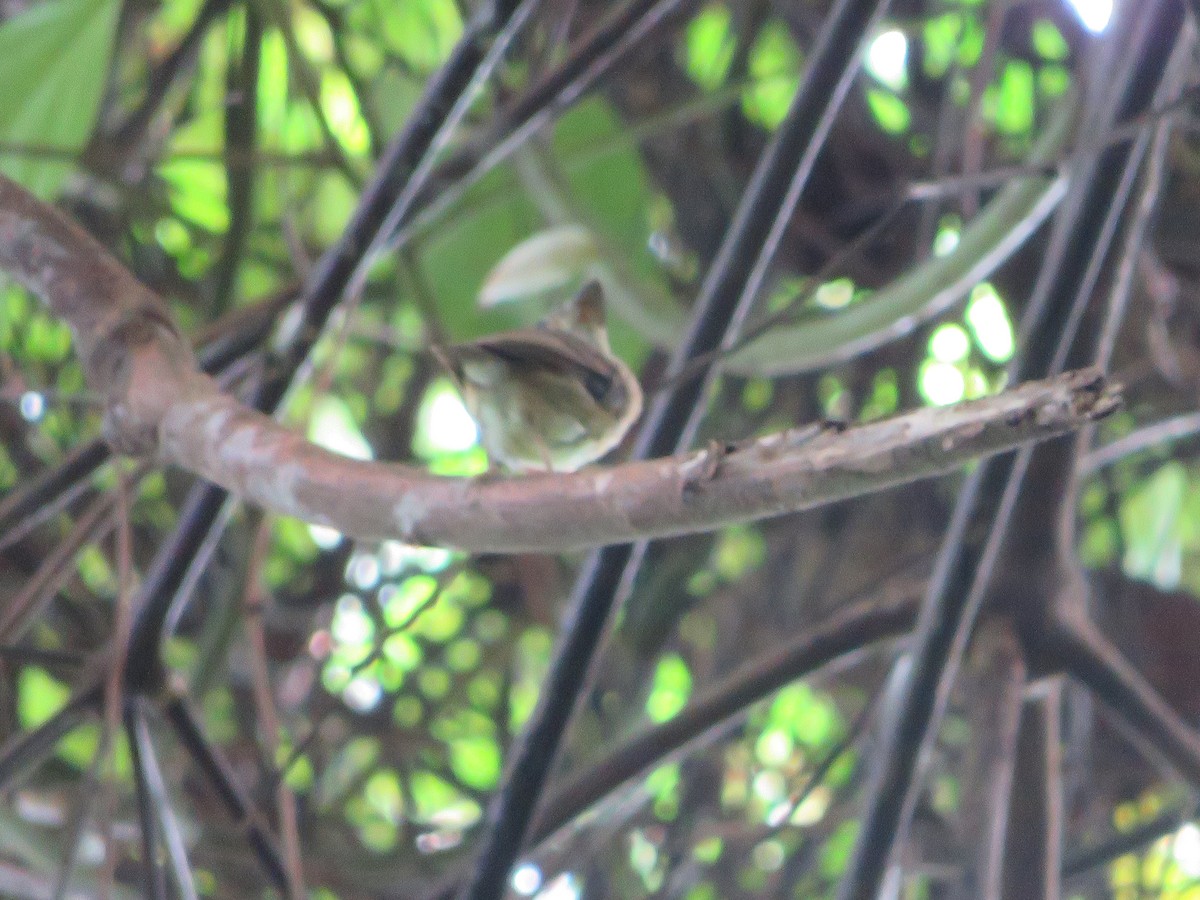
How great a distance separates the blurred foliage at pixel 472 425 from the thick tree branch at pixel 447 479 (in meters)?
0.87

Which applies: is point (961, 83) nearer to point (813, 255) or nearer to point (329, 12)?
point (813, 255)

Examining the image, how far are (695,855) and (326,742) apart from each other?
24.9 inches

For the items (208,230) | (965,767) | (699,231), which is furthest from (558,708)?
(208,230)

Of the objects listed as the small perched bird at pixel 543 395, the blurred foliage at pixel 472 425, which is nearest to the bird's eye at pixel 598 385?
the small perched bird at pixel 543 395

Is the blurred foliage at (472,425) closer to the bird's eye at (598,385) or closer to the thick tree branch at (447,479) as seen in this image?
the bird's eye at (598,385)

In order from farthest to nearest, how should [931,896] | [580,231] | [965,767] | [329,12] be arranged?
[931,896] → [329,12] → [580,231] → [965,767]

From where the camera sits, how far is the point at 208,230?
7.41 ft

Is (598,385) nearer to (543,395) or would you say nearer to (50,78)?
(543,395)

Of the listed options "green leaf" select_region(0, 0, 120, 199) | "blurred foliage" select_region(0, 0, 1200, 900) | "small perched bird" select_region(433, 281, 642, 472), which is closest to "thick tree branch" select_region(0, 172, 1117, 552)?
"small perched bird" select_region(433, 281, 642, 472)

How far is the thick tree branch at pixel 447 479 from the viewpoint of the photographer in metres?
0.54

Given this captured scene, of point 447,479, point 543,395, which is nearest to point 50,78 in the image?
point 543,395

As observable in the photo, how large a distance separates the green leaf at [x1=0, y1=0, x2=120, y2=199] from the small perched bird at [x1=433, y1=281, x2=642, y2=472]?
0.53m

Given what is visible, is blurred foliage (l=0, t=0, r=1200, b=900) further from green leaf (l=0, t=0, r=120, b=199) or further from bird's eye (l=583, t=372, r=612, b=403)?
bird's eye (l=583, t=372, r=612, b=403)

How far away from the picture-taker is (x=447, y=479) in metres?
0.72
